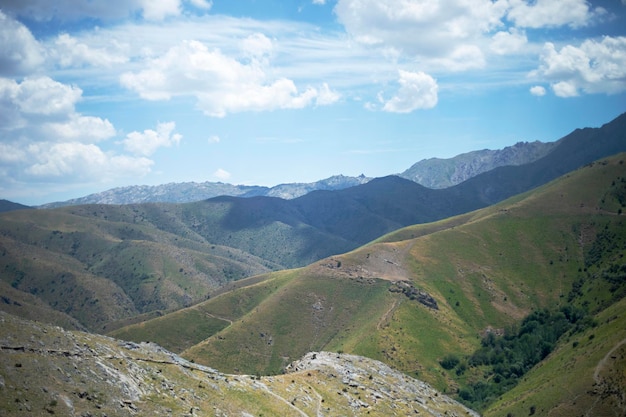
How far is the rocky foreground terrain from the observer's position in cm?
6825

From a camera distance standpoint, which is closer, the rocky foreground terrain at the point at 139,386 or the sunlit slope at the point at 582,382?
the rocky foreground terrain at the point at 139,386

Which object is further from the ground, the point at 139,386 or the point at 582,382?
the point at 139,386

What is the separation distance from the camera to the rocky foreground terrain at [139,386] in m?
68.2

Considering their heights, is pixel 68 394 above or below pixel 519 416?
above

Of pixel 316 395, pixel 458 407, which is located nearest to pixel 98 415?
pixel 316 395

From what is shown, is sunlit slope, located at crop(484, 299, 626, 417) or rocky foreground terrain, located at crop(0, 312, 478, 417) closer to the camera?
rocky foreground terrain, located at crop(0, 312, 478, 417)

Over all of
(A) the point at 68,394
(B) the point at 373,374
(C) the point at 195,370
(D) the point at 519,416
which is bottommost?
(D) the point at 519,416

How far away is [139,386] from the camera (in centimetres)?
8225

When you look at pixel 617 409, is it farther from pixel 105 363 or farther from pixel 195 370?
pixel 105 363

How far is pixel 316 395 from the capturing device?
114 metres

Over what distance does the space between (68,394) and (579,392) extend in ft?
474

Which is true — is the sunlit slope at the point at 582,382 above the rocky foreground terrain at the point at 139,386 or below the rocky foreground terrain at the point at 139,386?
below

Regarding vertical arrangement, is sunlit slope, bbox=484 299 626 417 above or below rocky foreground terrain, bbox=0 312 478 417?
below

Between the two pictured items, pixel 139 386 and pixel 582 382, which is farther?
pixel 582 382
